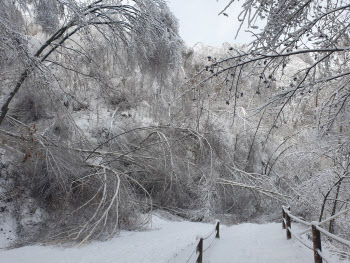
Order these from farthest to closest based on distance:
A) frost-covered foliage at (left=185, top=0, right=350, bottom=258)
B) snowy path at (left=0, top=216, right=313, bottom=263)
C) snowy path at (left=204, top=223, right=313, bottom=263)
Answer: snowy path at (left=0, top=216, right=313, bottom=263), snowy path at (left=204, top=223, right=313, bottom=263), frost-covered foliage at (left=185, top=0, right=350, bottom=258)

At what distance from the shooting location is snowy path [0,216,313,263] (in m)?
5.45

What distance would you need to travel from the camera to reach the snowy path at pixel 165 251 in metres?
5.45

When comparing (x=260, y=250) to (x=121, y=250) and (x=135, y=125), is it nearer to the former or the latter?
(x=121, y=250)

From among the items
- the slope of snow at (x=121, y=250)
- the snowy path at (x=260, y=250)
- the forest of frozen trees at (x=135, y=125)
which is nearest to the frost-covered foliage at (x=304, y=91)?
the forest of frozen trees at (x=135, y=125)

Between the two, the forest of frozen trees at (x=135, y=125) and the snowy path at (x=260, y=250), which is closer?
the forest of frozen trees at (x=135, y=125)

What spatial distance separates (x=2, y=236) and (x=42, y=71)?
4.98m

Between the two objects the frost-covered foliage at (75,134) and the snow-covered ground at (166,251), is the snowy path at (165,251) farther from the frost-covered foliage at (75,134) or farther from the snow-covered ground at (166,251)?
the frost-covered foliage at (75,134)

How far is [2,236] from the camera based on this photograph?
706 centimetres

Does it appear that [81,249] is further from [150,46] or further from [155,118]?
[155,118]

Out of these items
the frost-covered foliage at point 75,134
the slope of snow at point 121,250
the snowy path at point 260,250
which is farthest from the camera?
the frost-covered foliage at point 75,134

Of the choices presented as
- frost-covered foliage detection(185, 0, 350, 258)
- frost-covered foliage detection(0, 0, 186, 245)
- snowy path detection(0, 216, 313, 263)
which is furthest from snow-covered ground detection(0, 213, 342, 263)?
frost-covered foliage detection(185, 0, 350, 258)

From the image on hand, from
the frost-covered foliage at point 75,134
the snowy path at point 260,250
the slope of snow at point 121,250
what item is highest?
the frost-covered foliage at point 75,134

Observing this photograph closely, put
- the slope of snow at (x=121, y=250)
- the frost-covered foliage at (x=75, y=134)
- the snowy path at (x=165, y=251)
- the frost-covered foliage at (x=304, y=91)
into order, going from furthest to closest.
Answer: the frost-covered foliage at (x=75, y=134) → the slope of snow at (x=121, y=250) → the snowy path at (x=165, y=251) → the frost-covered foliage at (x=304, y=91)

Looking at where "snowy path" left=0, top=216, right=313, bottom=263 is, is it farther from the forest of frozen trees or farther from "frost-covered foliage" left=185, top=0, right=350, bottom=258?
"frost-covered foliage" left=185, top=0, right=350, bottom=258
